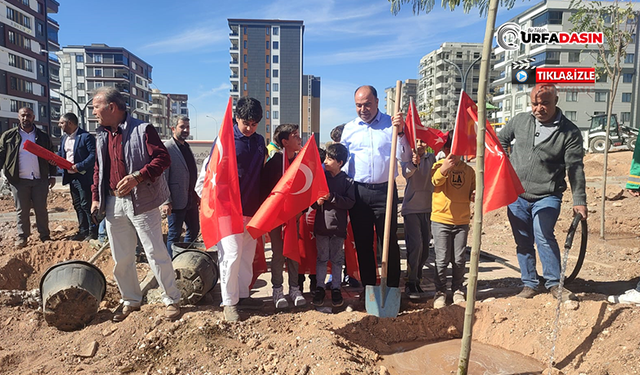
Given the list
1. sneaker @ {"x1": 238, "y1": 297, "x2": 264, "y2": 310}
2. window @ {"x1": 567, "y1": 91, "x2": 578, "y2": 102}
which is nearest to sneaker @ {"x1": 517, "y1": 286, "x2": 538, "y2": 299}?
sneaker @ {"x1": 238, "y1": 297, "x2": 264, "y2": 310}

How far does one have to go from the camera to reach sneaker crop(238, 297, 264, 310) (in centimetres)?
434

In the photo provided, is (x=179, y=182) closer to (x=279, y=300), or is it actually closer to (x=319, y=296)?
(x=279, y=300)

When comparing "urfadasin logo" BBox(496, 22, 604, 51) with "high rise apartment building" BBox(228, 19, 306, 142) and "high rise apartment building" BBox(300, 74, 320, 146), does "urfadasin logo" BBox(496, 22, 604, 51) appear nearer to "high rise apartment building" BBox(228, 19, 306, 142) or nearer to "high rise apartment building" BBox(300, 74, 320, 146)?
"high rise apartment building" BBox(228, 19, 306, 142)

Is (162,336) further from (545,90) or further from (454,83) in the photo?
(454,83)

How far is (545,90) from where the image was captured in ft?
13.4

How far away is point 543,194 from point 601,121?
2722 cm

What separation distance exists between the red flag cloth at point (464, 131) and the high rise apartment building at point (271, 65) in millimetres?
75269

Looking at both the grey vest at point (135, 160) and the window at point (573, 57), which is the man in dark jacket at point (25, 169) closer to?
the grey vest at point (135, 160)

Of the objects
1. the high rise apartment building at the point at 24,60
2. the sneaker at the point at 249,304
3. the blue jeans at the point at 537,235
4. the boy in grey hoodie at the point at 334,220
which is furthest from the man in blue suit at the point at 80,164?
the high rise apartment building at the point at 24,60

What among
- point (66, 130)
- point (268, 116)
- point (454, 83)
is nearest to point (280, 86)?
point (268, 116)

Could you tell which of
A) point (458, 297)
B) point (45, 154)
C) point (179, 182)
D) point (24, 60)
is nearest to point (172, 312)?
point (179, 182)

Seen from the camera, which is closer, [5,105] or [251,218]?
[251,218]

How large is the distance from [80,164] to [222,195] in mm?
3942

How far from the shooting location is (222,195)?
402 centimetres
